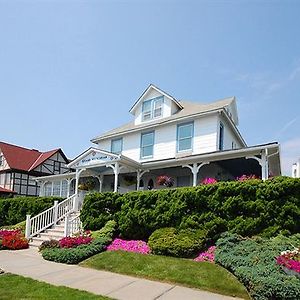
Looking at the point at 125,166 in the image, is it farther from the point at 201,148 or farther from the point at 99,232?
the point at 99,232

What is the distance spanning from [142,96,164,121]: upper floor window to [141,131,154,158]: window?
1504 millimetres

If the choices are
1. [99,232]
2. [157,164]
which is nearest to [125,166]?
[157,164]

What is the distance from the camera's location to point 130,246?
11984 mm

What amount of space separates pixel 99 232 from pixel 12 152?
31.1 meters

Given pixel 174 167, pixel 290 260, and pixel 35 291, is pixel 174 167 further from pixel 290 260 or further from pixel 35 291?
pixel 35 291

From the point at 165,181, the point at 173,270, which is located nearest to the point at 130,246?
the point at 173,270

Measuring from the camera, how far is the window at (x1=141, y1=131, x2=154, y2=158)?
21.8 meters

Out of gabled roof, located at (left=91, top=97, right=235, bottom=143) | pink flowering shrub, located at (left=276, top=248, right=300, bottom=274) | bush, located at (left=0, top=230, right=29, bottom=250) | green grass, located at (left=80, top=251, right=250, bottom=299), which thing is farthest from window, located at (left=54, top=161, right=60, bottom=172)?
pink flowering shrub, located at (left=276, top=248, right=300, bottom=274)

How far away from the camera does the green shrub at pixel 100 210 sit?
14.2 meters

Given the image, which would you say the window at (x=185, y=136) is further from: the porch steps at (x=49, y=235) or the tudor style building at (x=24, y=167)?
the tudor style building at (x=24, y=167)

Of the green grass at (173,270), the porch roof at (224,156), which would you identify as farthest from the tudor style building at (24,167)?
the green grass at (173,270)

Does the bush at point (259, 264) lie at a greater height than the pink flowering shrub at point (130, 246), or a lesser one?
greater

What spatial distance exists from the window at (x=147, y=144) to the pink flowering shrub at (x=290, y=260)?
14.8m

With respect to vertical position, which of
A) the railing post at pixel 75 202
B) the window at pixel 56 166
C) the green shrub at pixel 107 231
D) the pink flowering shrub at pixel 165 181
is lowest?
the green shrub at pixel 107 231
